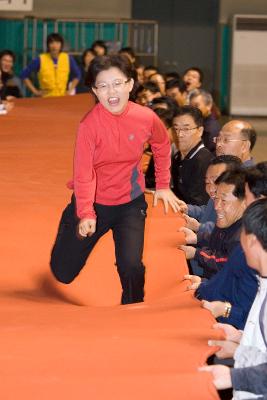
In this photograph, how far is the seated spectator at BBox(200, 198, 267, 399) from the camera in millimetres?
2479

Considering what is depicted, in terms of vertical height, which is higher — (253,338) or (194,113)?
(194,113)

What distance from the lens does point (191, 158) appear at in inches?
224

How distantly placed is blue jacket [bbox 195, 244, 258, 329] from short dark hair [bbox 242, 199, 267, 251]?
0.58m

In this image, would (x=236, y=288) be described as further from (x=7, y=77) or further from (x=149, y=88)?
(x=7, y=77)

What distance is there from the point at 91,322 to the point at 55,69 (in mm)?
9093

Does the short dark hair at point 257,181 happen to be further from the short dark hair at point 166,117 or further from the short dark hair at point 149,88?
the short dark hair at point 149,88

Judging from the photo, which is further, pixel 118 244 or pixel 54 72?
pixel 54 72

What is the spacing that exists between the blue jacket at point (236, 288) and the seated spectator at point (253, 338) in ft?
1.74

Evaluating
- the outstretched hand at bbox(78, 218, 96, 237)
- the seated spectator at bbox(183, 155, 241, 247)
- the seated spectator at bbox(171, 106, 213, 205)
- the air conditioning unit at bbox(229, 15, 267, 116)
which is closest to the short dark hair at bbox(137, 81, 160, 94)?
the seated spectator at bbox(171, 106, 213, 205)

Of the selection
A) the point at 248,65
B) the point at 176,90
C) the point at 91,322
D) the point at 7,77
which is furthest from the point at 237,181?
the point at 248,65

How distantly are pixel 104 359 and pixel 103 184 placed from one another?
136cm

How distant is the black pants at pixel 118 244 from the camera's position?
3.95m

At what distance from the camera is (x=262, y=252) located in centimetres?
260

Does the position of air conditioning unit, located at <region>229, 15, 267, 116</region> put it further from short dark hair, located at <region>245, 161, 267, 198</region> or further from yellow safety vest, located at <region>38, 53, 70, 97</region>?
short dark hair, located at <region>245, 161, 267, 198</region>
